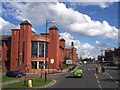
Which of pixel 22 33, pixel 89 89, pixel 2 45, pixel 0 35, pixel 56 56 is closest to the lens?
pixel 89 89

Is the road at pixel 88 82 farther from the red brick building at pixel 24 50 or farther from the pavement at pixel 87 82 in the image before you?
the red brick building at pixel 24 50

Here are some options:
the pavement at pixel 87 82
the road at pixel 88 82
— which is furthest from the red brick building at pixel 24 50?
the road at pixel 88 82

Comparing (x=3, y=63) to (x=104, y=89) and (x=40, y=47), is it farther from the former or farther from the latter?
(x=104, y=89)

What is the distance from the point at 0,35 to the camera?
9394cm

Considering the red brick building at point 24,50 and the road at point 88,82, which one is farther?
the red brick building at point 24,50

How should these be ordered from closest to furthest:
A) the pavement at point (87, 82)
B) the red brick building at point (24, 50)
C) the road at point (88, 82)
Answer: the pavement at point (87, 82) → the road at point (88, 82) → the red brick building at point (24, 50)

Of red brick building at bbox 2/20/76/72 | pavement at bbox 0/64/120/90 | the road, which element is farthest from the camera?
red brick building at bbox 2/20/76/72

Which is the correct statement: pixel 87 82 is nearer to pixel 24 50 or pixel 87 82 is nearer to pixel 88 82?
pixel 88 82

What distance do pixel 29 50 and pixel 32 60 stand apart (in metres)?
2.67

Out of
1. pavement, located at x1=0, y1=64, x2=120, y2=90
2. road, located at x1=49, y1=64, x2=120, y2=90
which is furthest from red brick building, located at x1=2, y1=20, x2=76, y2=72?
road, located at x1=49, y1=64, x2=120, y2=90

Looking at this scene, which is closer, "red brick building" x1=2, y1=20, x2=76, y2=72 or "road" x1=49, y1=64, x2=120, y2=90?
"road" x1=49, y1=64, x2=120, y2=90

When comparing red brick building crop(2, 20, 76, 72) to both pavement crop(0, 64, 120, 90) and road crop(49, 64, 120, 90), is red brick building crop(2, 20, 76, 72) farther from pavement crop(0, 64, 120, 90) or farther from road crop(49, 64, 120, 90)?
road crop(49, 64, 120, 90)

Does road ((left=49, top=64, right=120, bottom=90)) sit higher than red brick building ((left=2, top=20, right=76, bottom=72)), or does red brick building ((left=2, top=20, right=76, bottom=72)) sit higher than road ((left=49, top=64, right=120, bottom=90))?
red brick building ((left=2, top=20, right=76, bottom=72))

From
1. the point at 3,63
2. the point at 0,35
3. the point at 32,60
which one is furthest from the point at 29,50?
the point at 0,35
